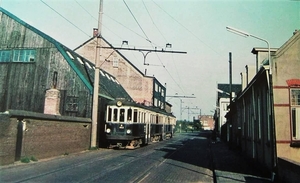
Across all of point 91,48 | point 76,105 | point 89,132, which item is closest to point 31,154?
point 89,132

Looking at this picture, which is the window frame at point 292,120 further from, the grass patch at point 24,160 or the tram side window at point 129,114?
the tram side window at point 129,114

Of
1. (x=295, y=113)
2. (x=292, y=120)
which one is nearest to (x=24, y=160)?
(x=292, y=120)

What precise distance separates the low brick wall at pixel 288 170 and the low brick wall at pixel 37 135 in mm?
9791

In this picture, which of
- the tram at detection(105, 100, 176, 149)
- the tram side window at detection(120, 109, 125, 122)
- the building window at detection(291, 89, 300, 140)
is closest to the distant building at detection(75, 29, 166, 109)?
the tram at detection(105, 100, 176, 149)

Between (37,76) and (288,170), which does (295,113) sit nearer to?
(288,170)

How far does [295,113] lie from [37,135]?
35.4ft

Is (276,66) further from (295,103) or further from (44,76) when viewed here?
(44,76)

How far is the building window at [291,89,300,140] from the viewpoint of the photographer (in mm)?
10478

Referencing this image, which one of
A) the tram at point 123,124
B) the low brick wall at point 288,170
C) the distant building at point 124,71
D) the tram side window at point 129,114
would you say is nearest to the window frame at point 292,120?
the low brick wall at point 288,170

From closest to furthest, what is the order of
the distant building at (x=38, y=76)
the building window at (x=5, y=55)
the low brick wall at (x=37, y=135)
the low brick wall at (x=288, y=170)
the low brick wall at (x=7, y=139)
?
the low brick wall at (x=288, y=170)
the low brick wall at (x=7, y=139)
the low brick wall at (x=37, y=135)
the distant building at (x=38, y=76)
the building window at (x=5, y=55)

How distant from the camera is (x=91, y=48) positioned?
4206 cm

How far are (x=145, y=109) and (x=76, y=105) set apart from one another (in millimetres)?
5388

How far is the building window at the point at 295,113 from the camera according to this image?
1048 cm

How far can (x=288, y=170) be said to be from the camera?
8.54 meters
